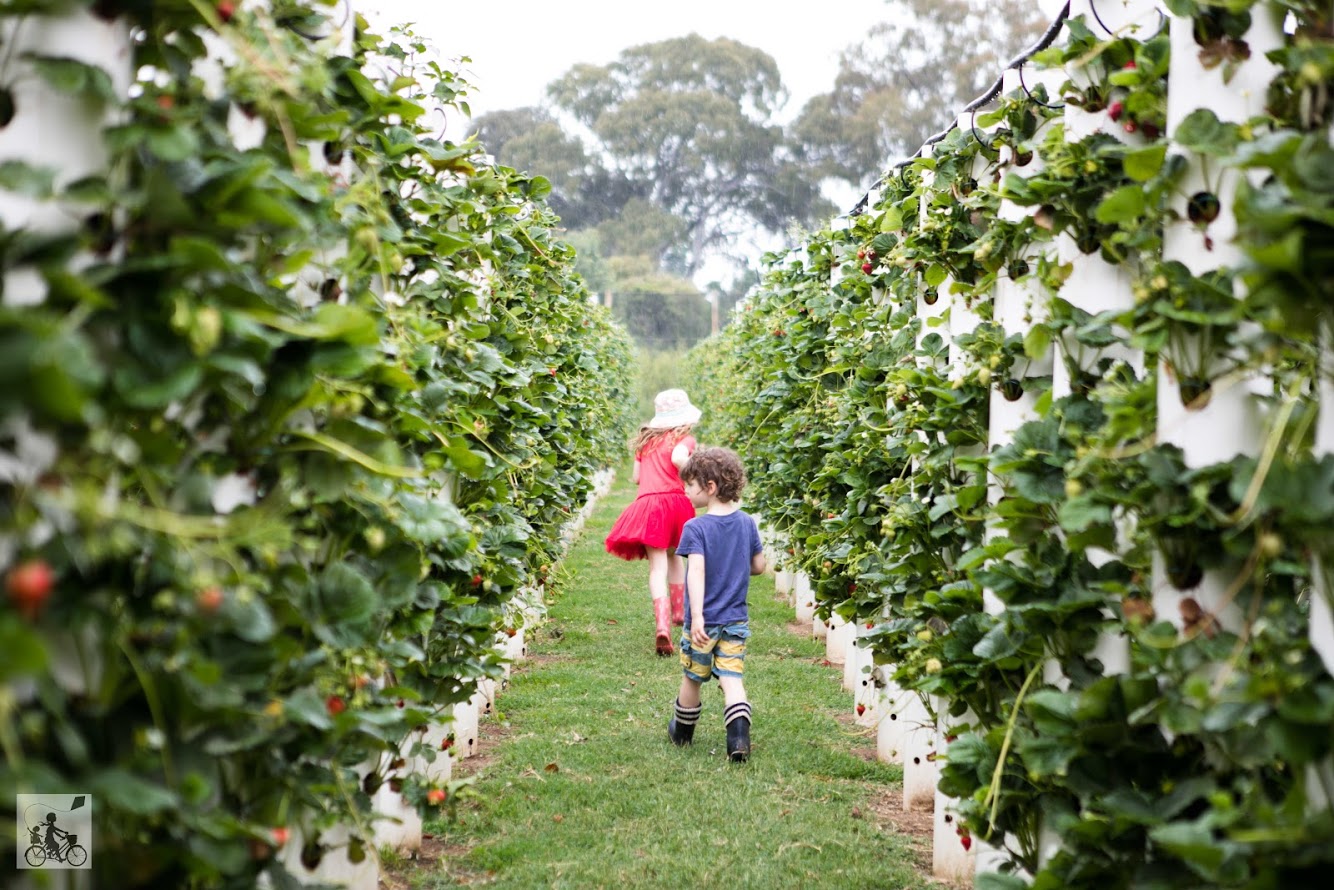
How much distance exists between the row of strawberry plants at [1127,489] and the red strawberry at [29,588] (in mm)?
1307

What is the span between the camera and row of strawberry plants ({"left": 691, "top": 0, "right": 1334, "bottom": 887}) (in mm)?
1385

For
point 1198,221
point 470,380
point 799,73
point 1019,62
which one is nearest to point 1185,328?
point 1198,221

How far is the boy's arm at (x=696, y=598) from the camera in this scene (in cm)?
438

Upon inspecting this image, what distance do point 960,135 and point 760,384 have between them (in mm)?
4800

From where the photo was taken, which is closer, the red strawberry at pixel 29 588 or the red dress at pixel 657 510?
the red strawberry at pixel 29 588

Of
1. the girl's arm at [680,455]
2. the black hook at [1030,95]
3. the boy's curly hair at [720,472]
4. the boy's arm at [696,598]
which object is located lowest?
the boy's arm at [696,598]

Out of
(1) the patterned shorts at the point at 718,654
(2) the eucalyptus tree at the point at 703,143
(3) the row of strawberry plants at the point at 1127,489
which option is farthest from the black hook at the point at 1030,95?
(2) the eucalyptus tree at the point at 703,143

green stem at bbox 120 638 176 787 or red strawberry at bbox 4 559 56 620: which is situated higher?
red strawberry at bbox 4 559 56 620

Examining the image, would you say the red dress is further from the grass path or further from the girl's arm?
the grass path

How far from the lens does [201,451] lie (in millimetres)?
1517

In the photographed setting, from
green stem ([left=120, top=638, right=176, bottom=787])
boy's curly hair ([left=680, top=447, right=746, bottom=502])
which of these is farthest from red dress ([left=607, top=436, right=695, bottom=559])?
green stem ([left=120, top=638, right=176, bottom=787])

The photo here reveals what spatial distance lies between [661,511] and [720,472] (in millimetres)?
1800

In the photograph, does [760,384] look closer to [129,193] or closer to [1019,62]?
[1019,62]

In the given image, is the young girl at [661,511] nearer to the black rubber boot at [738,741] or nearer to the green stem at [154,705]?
the black rubber boot at [738,741]
